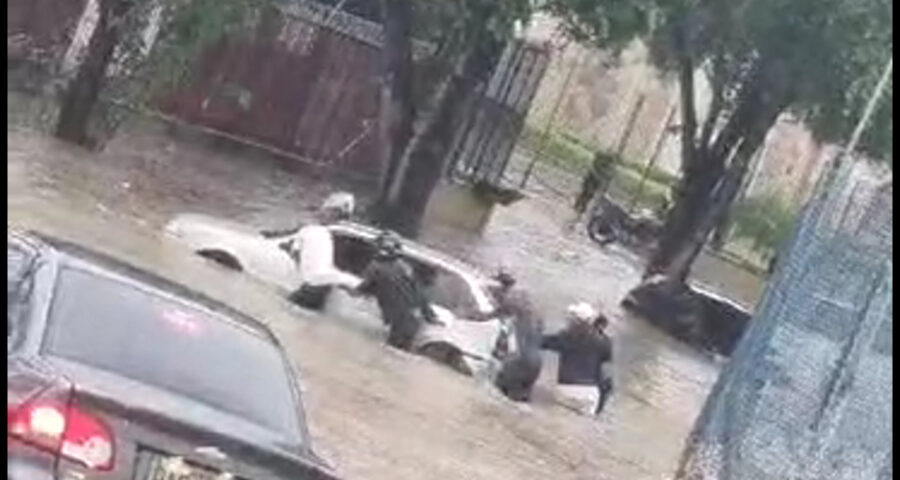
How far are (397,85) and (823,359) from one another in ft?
51.1

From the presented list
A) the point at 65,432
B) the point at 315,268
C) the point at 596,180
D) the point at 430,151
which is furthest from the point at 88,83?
the point at 65,432

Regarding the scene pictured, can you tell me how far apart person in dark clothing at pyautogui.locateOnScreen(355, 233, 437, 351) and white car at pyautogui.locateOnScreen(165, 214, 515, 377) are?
0.10 metres

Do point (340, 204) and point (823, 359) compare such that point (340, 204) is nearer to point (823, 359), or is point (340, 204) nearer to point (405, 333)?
point (405, 333)

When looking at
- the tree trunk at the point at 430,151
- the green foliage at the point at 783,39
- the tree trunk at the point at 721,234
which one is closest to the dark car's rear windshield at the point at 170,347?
the green foliage at the point at 783,39

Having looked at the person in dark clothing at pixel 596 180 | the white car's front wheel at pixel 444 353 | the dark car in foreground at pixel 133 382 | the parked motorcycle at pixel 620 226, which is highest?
the dark car in foreground at pixel 133 382

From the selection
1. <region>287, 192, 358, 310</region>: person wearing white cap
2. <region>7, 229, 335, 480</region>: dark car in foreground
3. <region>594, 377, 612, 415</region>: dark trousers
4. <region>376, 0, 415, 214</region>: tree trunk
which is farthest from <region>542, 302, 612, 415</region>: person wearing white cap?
<region>7, 229, 335, 480</region>: dark car in foreground

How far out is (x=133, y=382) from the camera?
21.5 feet

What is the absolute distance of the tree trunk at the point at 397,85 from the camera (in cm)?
2672

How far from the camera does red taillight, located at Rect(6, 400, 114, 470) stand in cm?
615

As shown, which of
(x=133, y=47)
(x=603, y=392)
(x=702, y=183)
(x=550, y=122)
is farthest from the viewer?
(x=550, y=122)

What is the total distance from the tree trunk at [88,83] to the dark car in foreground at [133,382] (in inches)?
718

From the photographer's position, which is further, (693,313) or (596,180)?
(596,180)

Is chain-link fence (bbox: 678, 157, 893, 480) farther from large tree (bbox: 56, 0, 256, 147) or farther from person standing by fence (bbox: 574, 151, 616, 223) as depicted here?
person standing by fence (bbox: 574, 151, 616, 223)

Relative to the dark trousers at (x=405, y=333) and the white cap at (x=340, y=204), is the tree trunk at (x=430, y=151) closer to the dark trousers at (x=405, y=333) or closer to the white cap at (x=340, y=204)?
the white cap at (x=340, y=204)
